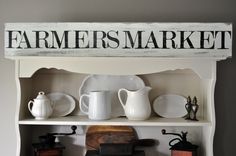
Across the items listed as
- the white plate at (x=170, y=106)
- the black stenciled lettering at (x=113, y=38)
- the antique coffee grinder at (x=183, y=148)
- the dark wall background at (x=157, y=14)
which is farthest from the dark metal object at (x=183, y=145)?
the black stenciled lettering at (x=113, y=38)

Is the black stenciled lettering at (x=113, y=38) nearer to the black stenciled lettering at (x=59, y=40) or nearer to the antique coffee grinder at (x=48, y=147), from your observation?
the black stenciled lettering at (x=59, y=40)

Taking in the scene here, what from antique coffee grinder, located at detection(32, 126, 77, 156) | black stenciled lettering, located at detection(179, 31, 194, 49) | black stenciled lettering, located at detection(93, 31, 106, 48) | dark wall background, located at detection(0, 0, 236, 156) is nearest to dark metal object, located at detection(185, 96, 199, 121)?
dark wall background, located at detection(0, 0, 236, 156)

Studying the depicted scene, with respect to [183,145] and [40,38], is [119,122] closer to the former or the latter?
[183,145]

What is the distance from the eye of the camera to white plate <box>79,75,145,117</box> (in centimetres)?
180

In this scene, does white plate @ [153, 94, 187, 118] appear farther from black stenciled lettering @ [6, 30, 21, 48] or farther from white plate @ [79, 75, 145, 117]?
black stenciled lettering @ [6, 30, 21, 48]

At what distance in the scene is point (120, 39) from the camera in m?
1.59

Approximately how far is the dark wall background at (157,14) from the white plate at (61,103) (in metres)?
0.27

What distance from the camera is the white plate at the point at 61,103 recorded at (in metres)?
1.80

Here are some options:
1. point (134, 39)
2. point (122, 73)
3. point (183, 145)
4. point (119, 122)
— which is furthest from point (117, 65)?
point (183, 145)

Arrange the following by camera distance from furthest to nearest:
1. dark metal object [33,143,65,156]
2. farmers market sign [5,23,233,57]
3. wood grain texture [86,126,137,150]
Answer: wood grain texture [86,126,137,150] < dark metal object [33,143,65,156] < farmers market sign [5,23,233,57]

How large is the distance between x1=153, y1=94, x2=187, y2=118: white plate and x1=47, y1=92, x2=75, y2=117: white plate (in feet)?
1.52

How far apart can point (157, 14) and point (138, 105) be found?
54 cm

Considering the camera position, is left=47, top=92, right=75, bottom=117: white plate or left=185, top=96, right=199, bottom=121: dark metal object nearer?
left=185, top=96, right=199, bottom=121: dark metal object

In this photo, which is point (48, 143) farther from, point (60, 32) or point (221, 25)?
point (221, 25)
